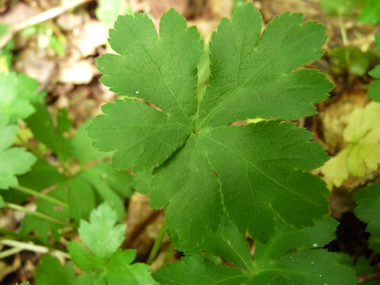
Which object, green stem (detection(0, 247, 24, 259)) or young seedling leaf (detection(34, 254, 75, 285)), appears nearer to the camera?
young seedling leaf (detection(34, 254, 75, 285))

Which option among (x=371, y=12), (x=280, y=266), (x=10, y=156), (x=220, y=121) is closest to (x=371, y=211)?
(x=280, y=266)

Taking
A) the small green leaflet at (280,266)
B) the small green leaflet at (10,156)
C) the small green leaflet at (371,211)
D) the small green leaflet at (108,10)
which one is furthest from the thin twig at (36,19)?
the small green leaflet at (371,211)

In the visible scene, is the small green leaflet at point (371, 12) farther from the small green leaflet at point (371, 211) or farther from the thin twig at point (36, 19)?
the thin twig at point (36, 19)

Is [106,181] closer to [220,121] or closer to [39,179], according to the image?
[39,179]

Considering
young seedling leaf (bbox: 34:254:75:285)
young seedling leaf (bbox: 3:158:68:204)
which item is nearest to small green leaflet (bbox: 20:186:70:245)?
young seedling leaf (bbox: 3:158:68:204)

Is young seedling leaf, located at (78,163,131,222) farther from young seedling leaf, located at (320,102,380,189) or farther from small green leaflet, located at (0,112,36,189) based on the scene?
young seedling leaf, located at (320,102,380,189)

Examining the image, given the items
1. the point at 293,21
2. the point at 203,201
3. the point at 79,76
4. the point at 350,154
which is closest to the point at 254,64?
the point at 293,21

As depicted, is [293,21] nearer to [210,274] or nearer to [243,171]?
[243,171]
